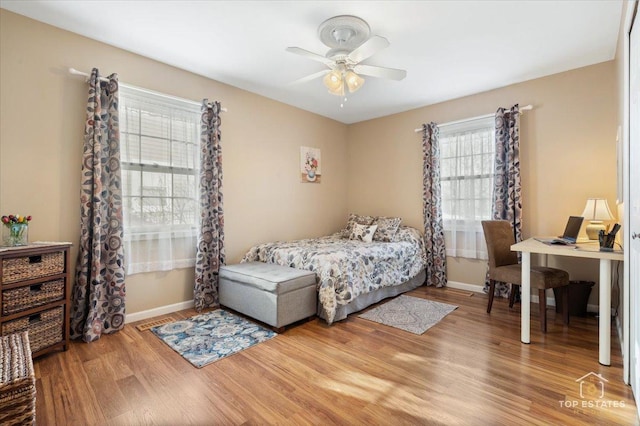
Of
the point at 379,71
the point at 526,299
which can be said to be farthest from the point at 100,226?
the point at 526,299

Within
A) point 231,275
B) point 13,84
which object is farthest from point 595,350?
point 13,84

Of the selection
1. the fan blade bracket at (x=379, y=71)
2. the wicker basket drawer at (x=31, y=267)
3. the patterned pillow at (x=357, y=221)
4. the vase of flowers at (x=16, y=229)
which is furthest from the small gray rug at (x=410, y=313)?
the vase of flowers at (x=16, y=229)

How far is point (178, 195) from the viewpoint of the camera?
10.8 feet

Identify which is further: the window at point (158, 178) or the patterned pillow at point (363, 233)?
the patterned pillow at point (363, 233)

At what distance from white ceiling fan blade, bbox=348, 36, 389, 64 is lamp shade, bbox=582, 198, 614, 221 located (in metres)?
2.37

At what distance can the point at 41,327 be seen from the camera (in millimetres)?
2223

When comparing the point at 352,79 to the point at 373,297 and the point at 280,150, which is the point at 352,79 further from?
the point at 373,297

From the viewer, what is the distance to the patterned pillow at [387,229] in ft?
14.0

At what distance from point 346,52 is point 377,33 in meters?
0.32

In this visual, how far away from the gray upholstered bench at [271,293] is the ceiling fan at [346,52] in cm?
173

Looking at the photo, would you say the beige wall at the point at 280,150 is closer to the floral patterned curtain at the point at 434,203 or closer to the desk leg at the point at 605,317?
the floral patterned curtain at the point at 434,203

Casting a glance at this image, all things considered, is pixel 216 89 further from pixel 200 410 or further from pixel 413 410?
pixel 413 410

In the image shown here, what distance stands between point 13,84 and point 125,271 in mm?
1681

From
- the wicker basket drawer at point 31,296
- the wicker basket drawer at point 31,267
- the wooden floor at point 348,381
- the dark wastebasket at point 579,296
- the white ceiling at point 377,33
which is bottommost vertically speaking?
the wooden floor at point 348,381
